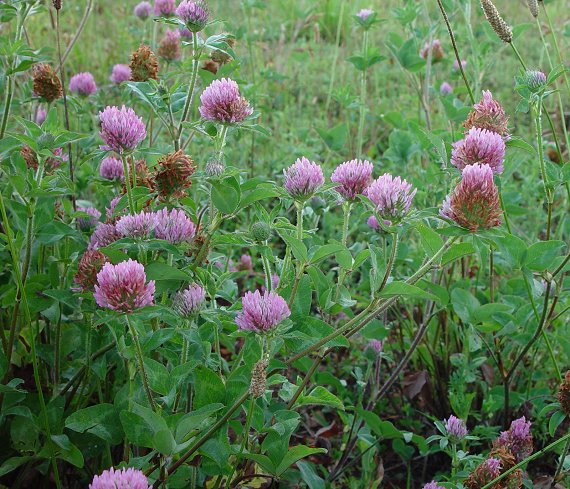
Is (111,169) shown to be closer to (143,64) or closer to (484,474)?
(143,64)

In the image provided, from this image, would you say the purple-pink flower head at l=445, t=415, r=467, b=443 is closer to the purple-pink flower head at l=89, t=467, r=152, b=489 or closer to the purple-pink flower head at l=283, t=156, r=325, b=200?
the purple-pink flower head at l=283, t=156, r=325, b=200

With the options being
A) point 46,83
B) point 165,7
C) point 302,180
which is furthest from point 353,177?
point 165,7

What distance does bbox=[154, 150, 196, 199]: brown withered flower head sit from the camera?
1.16 metres

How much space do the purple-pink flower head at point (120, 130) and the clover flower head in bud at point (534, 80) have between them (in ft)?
2.34

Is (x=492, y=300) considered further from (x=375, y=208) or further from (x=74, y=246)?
(x=74, y=246)

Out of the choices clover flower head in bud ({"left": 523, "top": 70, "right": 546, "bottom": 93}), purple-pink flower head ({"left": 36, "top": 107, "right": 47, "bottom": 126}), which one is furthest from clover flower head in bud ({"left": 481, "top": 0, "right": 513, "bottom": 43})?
purple-pink flower head ({"left": 36, "top": 107, "right": 47, "bottom": 126})

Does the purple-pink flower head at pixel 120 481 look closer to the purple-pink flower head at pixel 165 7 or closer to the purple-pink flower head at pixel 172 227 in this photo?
the purple-pink flower head at pixel 172 227

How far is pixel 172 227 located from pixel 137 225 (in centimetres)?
6

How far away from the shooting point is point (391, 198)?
1.07m

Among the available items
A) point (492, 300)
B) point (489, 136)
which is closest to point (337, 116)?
point (492, 300)

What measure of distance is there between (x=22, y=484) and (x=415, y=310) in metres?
Result: 1.24

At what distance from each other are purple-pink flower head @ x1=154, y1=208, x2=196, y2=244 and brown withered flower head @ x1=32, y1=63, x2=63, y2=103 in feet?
2.16

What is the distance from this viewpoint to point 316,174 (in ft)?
3.80

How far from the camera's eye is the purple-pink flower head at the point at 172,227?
3.78 ft
